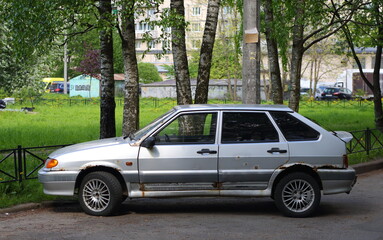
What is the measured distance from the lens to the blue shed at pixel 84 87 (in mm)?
72688

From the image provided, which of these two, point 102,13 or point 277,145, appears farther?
point 102,13

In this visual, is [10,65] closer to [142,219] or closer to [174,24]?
[174,24]

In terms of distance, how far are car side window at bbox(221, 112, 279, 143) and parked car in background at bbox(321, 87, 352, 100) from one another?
203ft

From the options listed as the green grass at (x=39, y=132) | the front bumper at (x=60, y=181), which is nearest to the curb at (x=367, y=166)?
the green grass at (x=39, y=132)

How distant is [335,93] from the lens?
70.5 metres

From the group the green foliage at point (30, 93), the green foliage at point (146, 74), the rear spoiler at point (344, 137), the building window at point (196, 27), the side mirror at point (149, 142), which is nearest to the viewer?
the side mirror at point (149, 142)

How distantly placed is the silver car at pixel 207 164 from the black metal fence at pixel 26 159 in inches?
76.8

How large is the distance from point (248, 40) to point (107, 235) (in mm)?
5522

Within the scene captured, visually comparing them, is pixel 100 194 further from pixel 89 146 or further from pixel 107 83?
pixel 107 83

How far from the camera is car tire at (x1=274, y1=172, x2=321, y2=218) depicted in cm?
950

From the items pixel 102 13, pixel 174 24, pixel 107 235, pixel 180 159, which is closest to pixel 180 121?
pixel 180 159

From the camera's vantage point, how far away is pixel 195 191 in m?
9.43

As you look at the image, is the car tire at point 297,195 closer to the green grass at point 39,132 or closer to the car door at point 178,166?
the car door at point 178,166

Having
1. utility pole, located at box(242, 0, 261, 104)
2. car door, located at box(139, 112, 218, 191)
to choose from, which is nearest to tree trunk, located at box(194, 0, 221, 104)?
utility pole, located at box(242, 0, 261, 104)
